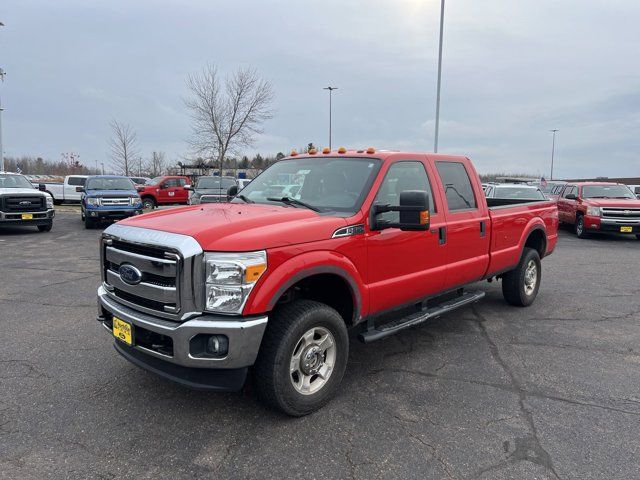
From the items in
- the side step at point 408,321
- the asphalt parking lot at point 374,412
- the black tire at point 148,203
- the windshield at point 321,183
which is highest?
the windshield at point 321,183

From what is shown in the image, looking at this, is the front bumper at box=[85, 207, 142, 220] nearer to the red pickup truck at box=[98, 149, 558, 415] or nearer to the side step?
the red pickup truck at box=[98, 149, 558, 415]

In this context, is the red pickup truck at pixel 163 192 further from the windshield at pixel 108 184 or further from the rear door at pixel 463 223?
the rear door at pixel 463 223

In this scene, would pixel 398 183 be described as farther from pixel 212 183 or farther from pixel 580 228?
pixel 212 183

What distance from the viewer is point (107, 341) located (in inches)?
189

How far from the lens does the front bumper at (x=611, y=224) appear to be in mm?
13438

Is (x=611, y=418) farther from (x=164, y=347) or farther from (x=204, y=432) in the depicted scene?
(x=164, y=347)

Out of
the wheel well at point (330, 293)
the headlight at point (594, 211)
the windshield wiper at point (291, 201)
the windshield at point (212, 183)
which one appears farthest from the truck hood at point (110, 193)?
the headlight at point (594, 211)

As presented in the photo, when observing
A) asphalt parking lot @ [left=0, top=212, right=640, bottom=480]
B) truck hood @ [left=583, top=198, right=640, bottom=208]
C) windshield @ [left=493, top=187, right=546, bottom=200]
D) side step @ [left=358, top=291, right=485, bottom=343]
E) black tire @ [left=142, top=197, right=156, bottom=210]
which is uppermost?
windshield @ [left=493, top=187, right=546, bottom=200]

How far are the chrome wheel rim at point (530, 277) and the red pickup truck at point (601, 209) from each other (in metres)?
8.91

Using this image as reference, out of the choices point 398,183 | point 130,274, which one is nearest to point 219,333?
point 130,274

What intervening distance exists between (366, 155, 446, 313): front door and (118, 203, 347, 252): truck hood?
1.74 feet

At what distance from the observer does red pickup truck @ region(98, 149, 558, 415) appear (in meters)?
2.94

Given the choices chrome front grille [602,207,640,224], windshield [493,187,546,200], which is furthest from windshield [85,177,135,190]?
chrome front grille [602,207,640,224]

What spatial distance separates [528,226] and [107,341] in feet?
17.3
